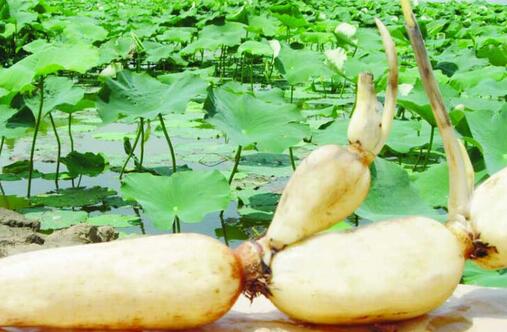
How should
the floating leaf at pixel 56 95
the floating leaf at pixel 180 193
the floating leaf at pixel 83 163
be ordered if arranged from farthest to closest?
the floating leaf at pixel 83 163 → the floating leaf at pixel 56 95 → the floating leaf at pixel 180 193

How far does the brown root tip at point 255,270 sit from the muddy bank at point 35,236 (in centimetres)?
83

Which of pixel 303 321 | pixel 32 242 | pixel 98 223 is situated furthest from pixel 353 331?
pixel 98 223

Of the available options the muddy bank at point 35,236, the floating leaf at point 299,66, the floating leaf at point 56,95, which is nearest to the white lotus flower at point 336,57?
the floating leaf at point 299,66

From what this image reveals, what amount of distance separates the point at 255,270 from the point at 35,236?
1040mm

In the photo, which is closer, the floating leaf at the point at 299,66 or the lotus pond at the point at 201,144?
the lotus pond at the point at 201,144

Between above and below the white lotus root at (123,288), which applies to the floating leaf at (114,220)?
below

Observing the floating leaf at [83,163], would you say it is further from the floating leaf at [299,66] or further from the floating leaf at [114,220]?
the floating leaf at [299,66]

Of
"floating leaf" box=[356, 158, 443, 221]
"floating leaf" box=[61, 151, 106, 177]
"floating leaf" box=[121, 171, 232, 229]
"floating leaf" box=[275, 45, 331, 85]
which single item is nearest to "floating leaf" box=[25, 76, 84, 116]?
"floating leaf" box=[61, 151, 106, 177]

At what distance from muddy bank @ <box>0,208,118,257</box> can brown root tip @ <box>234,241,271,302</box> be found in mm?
826

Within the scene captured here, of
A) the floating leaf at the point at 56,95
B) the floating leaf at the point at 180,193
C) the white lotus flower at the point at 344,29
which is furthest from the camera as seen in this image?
the white lotus flower at the point at 344,29

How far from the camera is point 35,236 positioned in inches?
77.5

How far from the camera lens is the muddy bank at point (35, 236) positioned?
1.83 meters

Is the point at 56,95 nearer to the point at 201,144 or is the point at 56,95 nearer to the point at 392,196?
the point at 201,144

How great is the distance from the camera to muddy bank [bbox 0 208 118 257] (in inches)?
71.9
